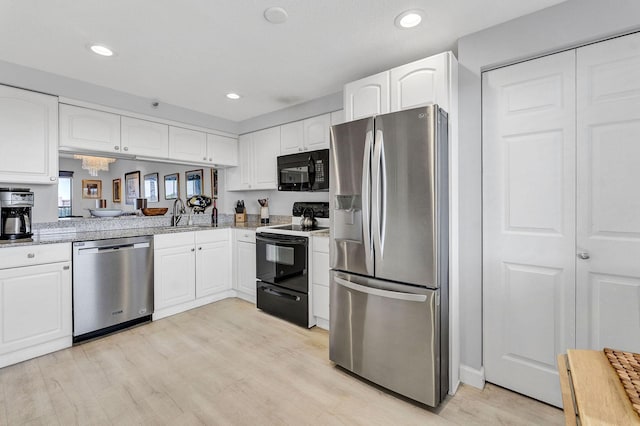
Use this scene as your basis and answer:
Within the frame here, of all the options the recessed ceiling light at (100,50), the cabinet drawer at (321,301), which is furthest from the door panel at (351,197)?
the recessed ceiling light at (100,50)

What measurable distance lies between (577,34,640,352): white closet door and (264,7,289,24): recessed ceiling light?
5.71ft

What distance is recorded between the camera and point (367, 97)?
7.43ft

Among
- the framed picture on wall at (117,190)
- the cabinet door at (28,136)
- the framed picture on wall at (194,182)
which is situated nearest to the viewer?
the cabinet door at (28,136)

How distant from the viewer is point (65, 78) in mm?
2736

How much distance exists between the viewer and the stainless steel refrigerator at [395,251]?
5.74 feet

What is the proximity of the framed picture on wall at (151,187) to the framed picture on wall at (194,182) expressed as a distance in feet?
1.44

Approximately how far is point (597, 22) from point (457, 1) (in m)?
0.75

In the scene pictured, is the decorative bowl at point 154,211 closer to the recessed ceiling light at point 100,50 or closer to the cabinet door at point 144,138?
the cabinet door at point 144,138

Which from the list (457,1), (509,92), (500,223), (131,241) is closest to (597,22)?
(509,92)

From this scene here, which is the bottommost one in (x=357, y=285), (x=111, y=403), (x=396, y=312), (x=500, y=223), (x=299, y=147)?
(x=111, y=403)

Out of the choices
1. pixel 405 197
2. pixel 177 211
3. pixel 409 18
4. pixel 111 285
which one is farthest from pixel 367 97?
pixel 177 211

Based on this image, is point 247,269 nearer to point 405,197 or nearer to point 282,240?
point 282,240

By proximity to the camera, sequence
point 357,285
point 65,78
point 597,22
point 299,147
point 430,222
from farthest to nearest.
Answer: point 299,147, point 65,78, point 357,285, point 430,222, point 597,22

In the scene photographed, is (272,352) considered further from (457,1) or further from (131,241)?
(457,1)
